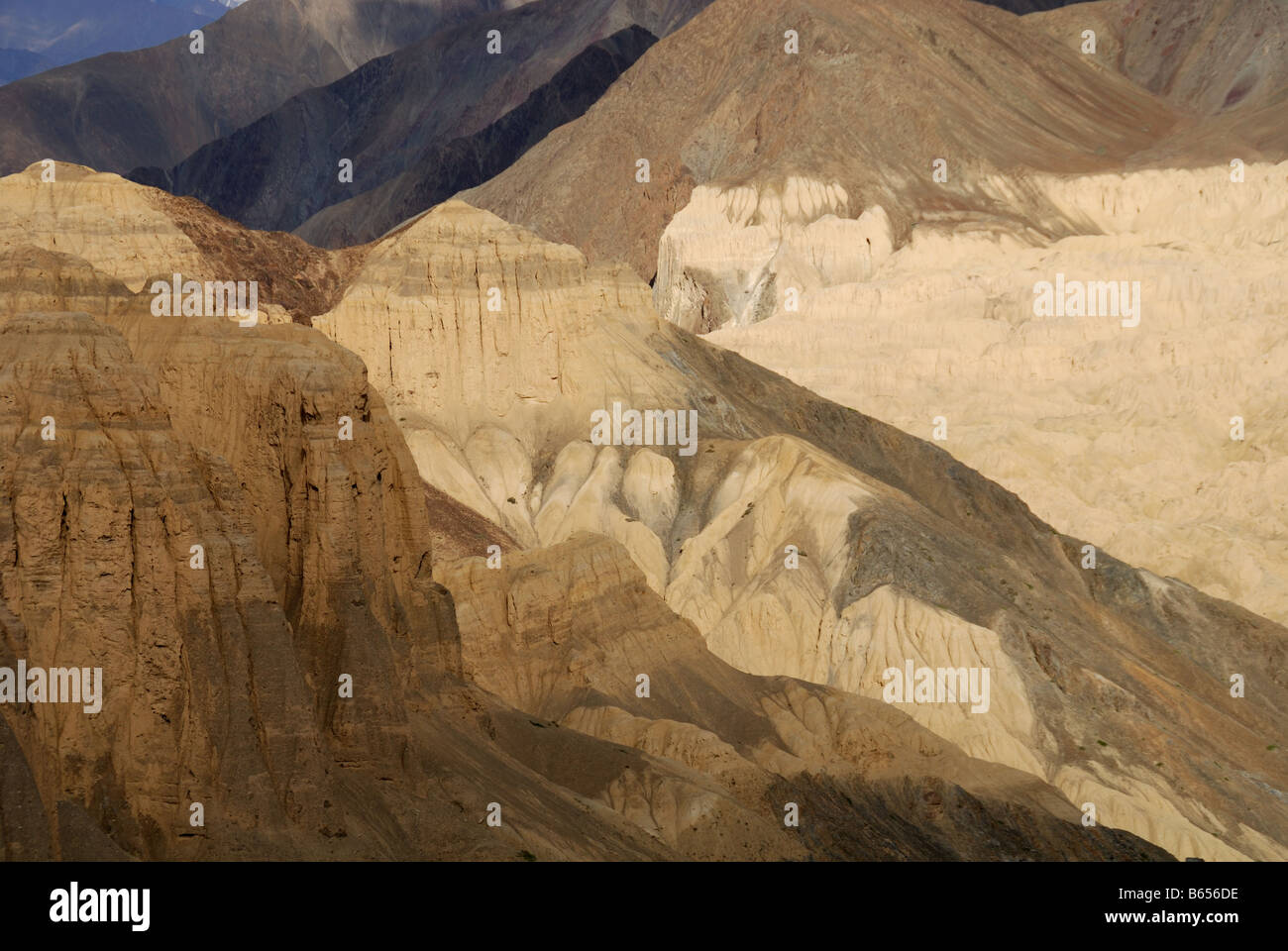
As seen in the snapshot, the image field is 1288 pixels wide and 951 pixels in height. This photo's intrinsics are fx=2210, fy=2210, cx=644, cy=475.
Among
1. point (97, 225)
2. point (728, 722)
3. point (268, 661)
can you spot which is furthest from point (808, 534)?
point (268, 661)

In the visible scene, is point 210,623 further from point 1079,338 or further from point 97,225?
point 1079,338

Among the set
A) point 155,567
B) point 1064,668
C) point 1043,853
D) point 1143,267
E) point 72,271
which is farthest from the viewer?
point 1143,267

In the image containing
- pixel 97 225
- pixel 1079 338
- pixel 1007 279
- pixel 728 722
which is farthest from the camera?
pixel 1007 279

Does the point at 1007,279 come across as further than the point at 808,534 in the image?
Yes

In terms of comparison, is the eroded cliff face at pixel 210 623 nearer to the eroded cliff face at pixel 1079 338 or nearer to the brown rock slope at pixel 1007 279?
the brown rock slope at pixel 1007 279

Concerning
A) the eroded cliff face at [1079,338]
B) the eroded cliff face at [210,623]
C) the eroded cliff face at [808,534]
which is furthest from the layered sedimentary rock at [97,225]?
the eroded cliff face at [210,623]

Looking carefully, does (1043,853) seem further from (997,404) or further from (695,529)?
(997,404)

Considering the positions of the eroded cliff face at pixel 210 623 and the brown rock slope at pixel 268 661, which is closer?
the eroded cliff face at pixel 210 623

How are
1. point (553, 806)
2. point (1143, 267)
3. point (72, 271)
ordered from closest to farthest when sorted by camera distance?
1. point (553, 806)
2. point (72, 271)
3. point (1143, 267)

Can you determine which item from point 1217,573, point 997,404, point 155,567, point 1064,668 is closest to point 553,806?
point 155,567
